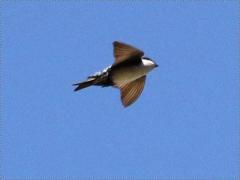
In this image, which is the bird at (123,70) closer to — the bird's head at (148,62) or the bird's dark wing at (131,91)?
the bird's head at (148,62)

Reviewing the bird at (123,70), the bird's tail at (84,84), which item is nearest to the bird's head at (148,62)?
the bird at (123,70)

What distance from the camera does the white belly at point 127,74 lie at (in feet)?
28.0

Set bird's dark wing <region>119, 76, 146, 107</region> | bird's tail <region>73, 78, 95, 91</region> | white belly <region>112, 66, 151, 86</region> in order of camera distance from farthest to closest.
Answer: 1. bird's dark wing <region>119, 76, 146, 107</region>
2. white belly <region>112, 66, 151, 86</region>
3. bird's tail <region>73, 78, 95, 91</region>

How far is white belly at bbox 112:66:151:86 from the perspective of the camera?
852 cm

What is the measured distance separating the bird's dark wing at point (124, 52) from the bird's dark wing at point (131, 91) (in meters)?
0.60

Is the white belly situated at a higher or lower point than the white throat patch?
lower

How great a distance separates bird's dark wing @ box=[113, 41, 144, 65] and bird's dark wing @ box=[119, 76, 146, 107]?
1.96 feet

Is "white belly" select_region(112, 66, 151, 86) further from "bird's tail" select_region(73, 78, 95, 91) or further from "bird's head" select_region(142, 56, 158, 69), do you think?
"bird's tail" select_region(73, 78, 95, 91)

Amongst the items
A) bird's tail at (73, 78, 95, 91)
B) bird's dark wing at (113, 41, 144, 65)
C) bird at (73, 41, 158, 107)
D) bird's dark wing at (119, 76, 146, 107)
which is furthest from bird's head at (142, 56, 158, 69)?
bird's tail at (73, 78, 95, 91)

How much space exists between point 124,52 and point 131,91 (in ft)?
3.09

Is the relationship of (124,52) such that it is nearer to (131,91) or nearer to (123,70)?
(123,70)

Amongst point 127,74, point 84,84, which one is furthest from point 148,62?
point 84,84

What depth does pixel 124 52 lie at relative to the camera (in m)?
8.19

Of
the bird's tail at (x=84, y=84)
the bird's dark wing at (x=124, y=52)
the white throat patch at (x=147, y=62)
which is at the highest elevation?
the white throat patch at (x=147, y=62)
